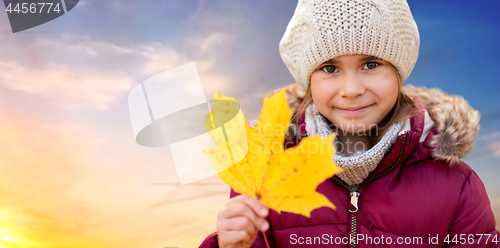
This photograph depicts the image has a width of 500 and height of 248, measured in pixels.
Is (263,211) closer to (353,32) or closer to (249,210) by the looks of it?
(249,210)

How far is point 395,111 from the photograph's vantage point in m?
1.65

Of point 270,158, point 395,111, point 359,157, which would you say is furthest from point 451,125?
point 270,158

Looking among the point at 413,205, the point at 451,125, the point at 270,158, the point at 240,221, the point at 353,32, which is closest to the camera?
the point at 270,158

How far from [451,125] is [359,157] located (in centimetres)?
56

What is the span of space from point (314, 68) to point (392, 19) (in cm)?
41

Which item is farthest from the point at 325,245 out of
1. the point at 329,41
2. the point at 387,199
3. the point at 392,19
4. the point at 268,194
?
the point at 392,19

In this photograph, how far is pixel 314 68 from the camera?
1.54 m

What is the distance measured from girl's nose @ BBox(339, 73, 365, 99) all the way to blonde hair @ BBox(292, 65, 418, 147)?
0.27 meters

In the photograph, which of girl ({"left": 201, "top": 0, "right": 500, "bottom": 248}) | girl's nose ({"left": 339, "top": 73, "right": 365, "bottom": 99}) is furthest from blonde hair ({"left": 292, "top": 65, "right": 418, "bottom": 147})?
girl's nose ({"left": 339, "top": 73, "right": 365, "bottom": 99})

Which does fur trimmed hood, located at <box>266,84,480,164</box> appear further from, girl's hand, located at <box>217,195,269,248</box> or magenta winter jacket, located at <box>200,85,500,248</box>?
girl's hand, located at <box>217,195,269,248</box>

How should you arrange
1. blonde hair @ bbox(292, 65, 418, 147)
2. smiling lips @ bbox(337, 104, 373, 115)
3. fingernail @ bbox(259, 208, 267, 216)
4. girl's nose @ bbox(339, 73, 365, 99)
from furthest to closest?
blonde hair @ bbox(292, 65, 418, 147), smiling lips @ bbox(337, 104, 373, 115), girl's nose @ bbox(339, 73, 365, 99), fingernail @ bbox(259, 208, 267, 216)

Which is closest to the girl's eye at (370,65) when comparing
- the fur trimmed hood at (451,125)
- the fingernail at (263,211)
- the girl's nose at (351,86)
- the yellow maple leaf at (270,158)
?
the girl's nose at (351,86)

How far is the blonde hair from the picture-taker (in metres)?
1.61

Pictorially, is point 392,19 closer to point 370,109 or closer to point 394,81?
point 394,81
